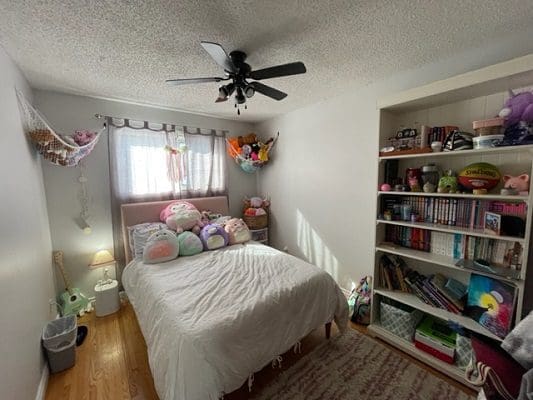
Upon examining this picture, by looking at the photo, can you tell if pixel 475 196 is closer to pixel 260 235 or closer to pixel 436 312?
pixel 436 312

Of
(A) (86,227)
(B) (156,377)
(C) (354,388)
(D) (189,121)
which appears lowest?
(C) (354,388)

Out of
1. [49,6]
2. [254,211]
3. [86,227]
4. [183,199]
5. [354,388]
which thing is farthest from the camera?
[254,211]

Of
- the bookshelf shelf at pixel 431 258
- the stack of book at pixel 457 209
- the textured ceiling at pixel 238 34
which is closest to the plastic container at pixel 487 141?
the stack of book at pixel 457 209

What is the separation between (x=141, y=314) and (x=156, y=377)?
58cm

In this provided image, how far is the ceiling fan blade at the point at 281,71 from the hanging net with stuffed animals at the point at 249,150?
1.87m

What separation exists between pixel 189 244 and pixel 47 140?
5.14 feet

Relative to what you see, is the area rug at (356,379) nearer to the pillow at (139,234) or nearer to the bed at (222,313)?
the bed at (222,313)

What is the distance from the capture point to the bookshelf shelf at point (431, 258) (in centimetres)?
144

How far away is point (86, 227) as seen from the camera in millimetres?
2605

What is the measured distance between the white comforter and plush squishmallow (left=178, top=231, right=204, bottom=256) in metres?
0.15

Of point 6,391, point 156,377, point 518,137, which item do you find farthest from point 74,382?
point 518,137

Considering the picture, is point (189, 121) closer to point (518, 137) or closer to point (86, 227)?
point (86, 227)

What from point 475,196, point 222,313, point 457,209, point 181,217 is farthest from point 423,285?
point 181,217

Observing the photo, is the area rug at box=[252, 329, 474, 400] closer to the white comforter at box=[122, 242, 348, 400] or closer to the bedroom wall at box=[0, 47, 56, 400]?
the white comforter at box=[122, 242, 348, 400]
